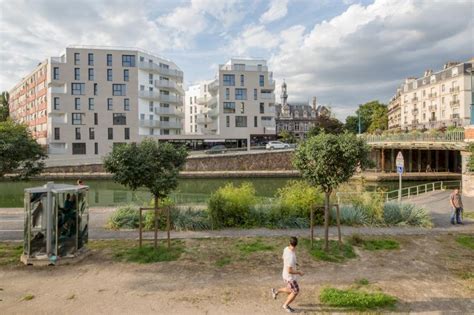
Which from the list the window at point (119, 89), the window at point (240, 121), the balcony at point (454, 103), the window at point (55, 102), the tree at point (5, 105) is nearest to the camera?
the window at point (55, 102)

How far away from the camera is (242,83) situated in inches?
2255

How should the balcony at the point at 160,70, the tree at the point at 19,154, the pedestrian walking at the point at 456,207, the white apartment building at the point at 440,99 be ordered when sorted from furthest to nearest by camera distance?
1. the white apartment building at the point at 440,99
2. the balcony at the point at 160,70
3. the pedestrian walking at the point at 456,207
4. the tree at the point at 19,154

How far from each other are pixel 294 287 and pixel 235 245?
13.5ft

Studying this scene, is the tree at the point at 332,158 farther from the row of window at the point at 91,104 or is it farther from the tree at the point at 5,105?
the tree at the point at 5,105

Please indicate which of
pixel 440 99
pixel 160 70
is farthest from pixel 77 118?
pixel 440 99

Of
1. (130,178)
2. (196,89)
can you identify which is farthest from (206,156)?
(196,89)

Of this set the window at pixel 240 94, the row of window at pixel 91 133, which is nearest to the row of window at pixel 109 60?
the row of window at pixel 91 133

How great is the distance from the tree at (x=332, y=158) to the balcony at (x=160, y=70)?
48901 millimetres

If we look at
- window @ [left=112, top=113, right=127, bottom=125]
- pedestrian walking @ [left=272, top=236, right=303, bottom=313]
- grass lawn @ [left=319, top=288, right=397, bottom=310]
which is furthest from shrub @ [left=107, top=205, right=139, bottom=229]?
window @ [left=112, top=113, right=127, bottom=125]

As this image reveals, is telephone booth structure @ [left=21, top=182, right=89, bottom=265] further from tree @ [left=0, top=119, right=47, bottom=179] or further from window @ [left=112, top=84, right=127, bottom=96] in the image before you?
window @ [left=112, top=84, right=127, bottom=96]

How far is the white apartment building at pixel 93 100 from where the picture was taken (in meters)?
50.3

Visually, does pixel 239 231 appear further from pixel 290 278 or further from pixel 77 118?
pixel 77 118

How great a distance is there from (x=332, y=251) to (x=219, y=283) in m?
3.69

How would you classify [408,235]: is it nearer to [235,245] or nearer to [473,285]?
[473,285]
